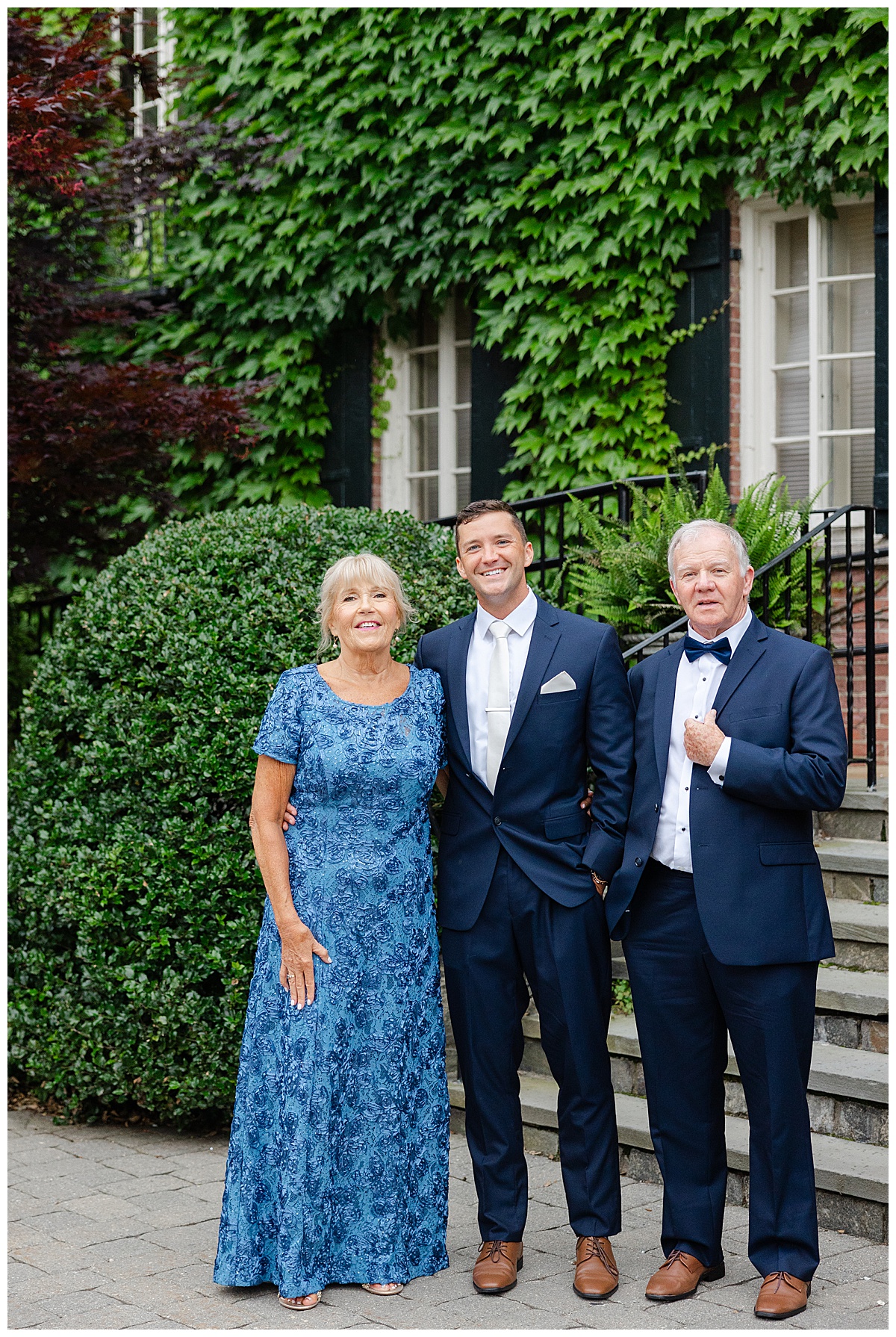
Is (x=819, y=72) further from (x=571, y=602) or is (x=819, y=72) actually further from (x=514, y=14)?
(x=571, y=602)

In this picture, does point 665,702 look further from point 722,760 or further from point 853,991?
point 853,991

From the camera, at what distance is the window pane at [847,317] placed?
761cm

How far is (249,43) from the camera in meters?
9.84

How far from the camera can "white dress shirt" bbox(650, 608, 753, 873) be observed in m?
3.56

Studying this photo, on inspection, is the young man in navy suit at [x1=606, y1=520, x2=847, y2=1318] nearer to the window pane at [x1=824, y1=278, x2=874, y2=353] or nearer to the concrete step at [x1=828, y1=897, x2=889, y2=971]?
the concrete step at [x1=828, y1=897, x2=889, y2=971]

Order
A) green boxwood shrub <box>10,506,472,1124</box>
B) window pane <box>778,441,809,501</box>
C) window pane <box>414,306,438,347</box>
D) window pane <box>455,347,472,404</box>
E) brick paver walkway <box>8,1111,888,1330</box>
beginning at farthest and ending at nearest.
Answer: window pane <box>414,306,438,347</box> → window pane <box>455,347,472,404</box> → window pane <box>778,441,809,501</box> → green boxwood shrub <box>10,506,472,1124</box> → brick paver walkway <box>8,1111,888,1330</box>

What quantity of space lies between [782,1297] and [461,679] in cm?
177

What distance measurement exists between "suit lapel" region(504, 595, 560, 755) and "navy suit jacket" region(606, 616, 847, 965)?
410 mm

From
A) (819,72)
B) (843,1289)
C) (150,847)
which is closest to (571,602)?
(150,847)

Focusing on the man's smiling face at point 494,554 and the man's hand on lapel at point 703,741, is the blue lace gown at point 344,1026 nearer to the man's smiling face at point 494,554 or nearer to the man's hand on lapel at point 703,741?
the man's smiling face at point 494,554

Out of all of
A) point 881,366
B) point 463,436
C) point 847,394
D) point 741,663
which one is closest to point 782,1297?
point 741,663

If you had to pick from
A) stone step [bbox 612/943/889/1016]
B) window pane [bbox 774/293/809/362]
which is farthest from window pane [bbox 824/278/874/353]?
stone step [bbox 612/943/889/1016]

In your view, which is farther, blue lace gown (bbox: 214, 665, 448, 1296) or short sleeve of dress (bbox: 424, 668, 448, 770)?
short sleeve of dress (bbox: 424, 668, 448, 770)

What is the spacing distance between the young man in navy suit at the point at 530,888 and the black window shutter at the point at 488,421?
510cm
